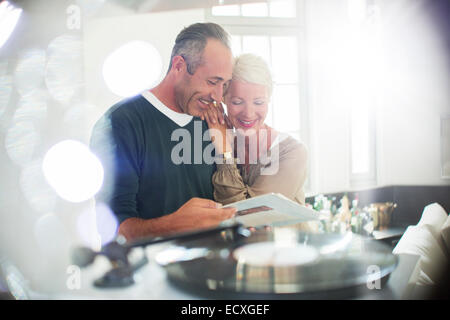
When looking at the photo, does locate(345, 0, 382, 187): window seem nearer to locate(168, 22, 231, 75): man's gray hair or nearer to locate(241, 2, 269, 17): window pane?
locate(241, 2, 269, 17): window pane

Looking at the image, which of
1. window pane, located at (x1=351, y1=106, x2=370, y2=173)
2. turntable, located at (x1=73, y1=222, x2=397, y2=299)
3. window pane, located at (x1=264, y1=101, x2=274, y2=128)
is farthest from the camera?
window pane, located at (x1=351, y1=106, x2=370, y2=173)

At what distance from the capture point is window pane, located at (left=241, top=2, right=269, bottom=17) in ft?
3.45

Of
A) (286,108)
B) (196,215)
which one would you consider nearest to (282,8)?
(286,108)

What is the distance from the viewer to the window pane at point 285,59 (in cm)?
110

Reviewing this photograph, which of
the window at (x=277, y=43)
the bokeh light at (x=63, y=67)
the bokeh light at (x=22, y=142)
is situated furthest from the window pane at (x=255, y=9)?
the bokeh light at (x=22, y=142)

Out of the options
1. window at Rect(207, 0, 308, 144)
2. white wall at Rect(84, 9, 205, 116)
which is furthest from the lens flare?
window at Rect(207, 0, 308, 144)

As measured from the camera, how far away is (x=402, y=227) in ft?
3.91

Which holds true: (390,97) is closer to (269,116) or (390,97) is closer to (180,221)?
(269,116)

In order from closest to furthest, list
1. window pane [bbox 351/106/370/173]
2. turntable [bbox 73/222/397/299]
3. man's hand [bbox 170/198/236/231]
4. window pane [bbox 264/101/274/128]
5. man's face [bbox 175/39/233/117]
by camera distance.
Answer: turntable [bbox 73/222/397/299]
man's hand [bbox 170/198/236/231]
man's face [bbox 175/39/233/117]
window pane [bbox 264/101/274/128]
window pane [bbox 351/106/370/173]

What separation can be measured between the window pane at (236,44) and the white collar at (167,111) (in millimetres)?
249

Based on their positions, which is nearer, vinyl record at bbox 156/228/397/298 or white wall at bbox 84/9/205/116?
vinyl record at bbox 156/228/397/298

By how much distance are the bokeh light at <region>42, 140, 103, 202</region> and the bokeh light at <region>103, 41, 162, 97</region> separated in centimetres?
20
